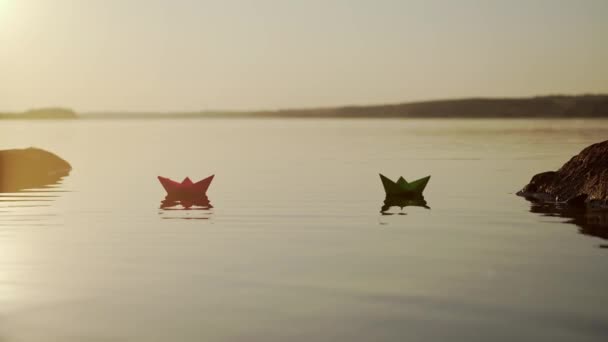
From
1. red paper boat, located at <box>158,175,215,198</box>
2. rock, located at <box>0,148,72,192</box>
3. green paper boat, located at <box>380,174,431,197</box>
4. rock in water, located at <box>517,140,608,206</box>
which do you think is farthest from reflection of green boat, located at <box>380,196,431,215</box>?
rock, located at <box>0,148,72,192</box>

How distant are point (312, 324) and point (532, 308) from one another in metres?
3.26

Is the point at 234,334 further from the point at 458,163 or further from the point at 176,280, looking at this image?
the point at 458,163

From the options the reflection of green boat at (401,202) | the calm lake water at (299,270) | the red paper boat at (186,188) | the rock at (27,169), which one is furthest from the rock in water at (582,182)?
the rock at (27,169)

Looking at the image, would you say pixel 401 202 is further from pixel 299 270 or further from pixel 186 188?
pixel 299 270

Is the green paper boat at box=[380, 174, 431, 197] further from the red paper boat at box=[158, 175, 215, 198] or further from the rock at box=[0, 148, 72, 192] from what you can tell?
the rock at box=[0, 148, 72, 192]

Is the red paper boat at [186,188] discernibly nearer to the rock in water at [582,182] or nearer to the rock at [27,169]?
the rock at [27,169]

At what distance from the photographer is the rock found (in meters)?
33.9

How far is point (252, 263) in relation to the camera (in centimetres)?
1494

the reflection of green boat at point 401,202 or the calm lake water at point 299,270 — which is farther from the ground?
the reflection of green boat at point 401,202

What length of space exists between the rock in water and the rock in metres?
20.4

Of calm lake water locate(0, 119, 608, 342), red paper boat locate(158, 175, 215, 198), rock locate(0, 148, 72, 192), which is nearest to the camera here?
calm lake water locate(0, 119, 608, 342)

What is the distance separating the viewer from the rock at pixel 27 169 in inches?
1334

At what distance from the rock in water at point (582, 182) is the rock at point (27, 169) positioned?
66.8 ft

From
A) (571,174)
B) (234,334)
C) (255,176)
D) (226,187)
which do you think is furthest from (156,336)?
(255,176)
